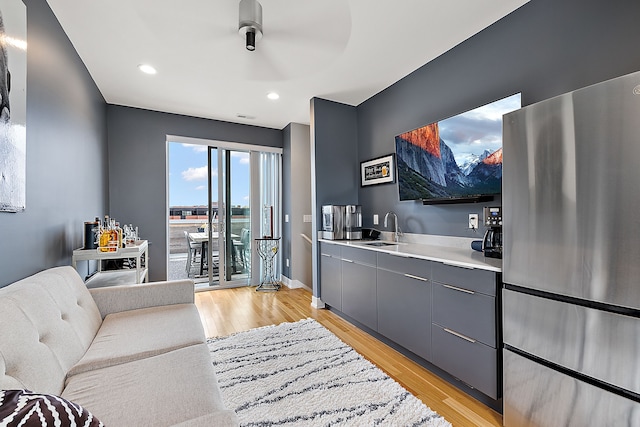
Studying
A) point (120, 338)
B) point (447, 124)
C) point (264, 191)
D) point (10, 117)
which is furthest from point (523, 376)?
point (264, 191)

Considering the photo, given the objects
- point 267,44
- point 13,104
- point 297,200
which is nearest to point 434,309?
point 267,44

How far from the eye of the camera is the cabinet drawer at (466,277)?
164 centimetres

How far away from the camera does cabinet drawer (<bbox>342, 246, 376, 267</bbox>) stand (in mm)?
2668

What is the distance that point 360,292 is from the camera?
2.84 m

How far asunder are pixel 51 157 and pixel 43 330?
1451 mm

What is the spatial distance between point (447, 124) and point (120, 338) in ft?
9.27

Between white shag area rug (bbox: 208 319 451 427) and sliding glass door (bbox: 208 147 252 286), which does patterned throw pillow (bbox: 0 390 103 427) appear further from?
sliding glass door (bbox: 208 147 252 286)

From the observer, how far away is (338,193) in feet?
12.5

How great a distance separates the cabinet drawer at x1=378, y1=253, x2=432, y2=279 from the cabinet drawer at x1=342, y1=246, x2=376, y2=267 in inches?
4.6

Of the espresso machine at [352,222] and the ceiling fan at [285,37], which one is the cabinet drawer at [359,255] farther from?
the ceiling fan at [285,37]

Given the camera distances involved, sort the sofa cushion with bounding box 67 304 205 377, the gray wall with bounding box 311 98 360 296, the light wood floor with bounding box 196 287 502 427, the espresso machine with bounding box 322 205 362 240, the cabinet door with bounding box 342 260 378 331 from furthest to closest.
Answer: the gray wall with bounding box 311 98 360 296, the espresso machine with bounding box 322 205 362 240, the cabinet door with bounding box 342 260 378 331, the light wood floor with bounding box 196 287 502 427, the sofa cushion with bounding box 67 304 205 377

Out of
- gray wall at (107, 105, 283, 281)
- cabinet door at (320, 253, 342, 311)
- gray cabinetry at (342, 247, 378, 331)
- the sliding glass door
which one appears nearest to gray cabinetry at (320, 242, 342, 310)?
cabinet door at (320, 253, 342, 311)

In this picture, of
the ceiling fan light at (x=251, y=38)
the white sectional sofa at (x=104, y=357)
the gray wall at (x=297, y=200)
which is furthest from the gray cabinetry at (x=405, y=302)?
the gray wall at (x=297, y=200)

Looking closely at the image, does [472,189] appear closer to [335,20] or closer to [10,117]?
[335,20]
